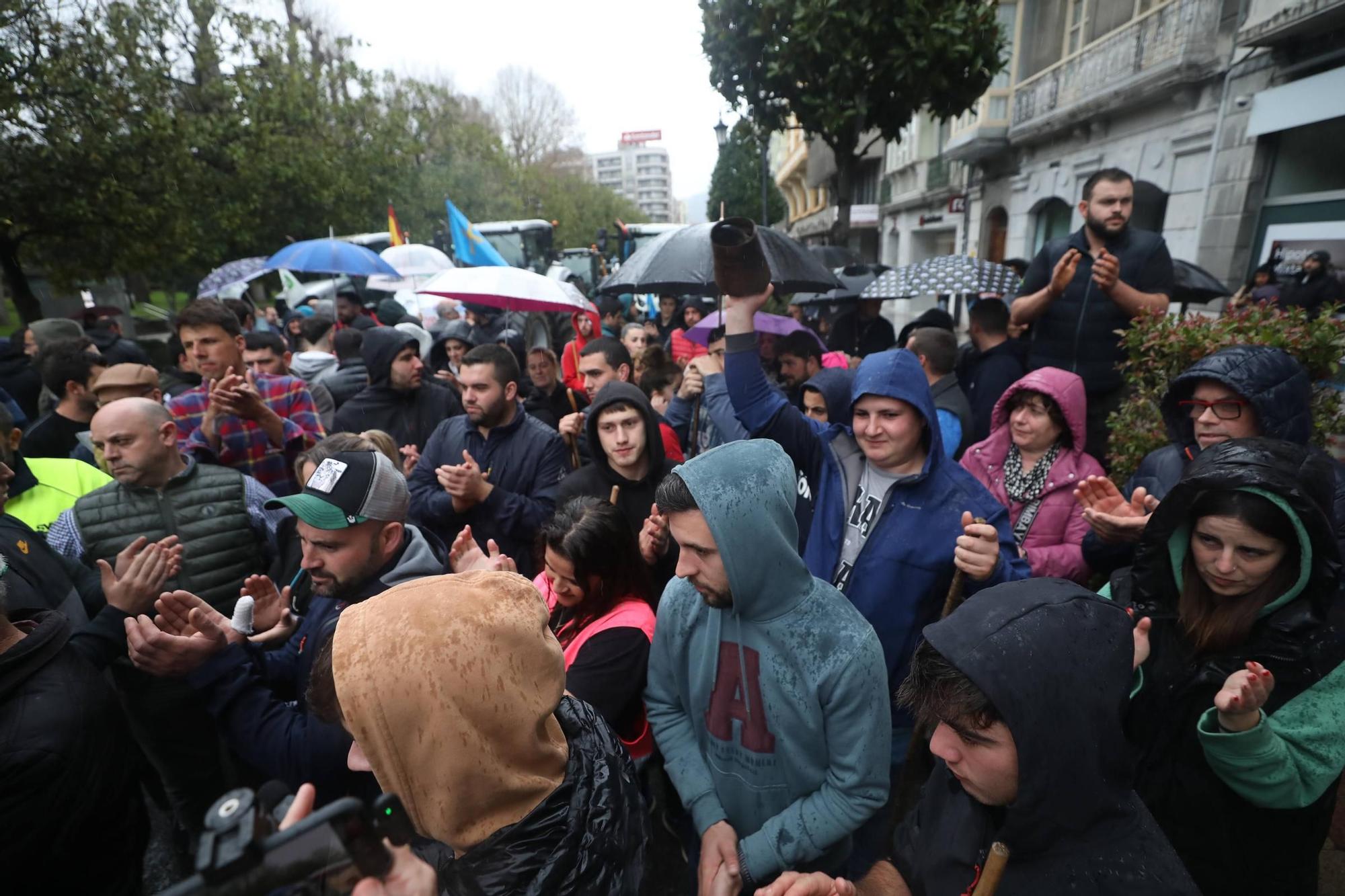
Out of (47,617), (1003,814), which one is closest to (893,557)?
(1003,814)

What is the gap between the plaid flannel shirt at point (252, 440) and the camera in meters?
3.74

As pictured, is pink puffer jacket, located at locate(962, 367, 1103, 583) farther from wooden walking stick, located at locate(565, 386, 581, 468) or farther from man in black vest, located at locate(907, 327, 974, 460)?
wooden walking stick, located at locate(565, 386, 581, 468)

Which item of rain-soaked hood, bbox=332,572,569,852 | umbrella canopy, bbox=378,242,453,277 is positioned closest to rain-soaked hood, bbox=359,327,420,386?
rain-soaked hood, bbox=332,572,569,852

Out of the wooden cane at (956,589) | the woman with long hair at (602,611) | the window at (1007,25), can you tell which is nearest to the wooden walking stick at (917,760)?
the wooden cane at (956,589)

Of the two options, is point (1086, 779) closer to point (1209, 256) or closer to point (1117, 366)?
point (1117, 366)

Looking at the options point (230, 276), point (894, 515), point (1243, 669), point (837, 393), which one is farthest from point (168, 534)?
point (230, 276)

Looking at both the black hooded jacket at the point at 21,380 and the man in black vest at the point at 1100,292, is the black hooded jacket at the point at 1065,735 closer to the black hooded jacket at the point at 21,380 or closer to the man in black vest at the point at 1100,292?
the man in black vest at the point at 1100,292

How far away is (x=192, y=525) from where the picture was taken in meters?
2.81

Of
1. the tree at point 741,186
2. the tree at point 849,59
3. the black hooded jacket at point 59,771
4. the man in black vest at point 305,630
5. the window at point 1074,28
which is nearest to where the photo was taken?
the black hooded jacket at point 59,771

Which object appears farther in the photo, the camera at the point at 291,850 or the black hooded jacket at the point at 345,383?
the black hooded jacket at the point at 345,383

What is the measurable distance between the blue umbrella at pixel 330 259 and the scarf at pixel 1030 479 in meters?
7.64

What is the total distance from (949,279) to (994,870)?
4639mm

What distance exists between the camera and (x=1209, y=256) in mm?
8922

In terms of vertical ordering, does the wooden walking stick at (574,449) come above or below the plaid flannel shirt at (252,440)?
below
